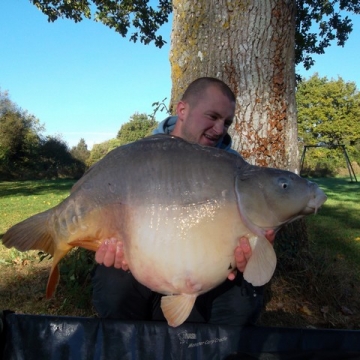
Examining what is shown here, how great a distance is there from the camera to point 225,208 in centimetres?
115

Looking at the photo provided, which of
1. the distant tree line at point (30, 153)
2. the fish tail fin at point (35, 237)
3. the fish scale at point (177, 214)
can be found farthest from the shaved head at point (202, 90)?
the distant tree line at point (30, 153)

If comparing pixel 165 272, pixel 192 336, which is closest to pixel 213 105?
pixel 165 272

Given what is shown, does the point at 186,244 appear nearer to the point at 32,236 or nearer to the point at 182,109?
the point at 32,236

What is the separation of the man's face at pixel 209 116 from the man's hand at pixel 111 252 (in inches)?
22.8

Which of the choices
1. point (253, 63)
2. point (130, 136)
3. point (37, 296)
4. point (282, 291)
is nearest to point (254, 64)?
point (253, 63)

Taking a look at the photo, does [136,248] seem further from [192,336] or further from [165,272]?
[192,336]

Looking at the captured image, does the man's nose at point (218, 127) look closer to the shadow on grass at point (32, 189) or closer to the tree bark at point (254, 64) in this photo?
the tree bark at point (254, 64)

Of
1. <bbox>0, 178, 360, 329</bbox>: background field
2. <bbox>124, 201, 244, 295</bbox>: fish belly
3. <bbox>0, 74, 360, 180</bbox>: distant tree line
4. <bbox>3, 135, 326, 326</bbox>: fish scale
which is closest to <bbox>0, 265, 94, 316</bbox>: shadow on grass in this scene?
<bbox>0, 178, 360, 329</bbox>: background field

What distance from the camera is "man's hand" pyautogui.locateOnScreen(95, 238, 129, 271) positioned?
1252 mm

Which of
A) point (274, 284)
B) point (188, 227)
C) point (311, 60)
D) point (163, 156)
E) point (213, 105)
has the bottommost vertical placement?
point (274, 284)

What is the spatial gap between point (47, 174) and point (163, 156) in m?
22.4

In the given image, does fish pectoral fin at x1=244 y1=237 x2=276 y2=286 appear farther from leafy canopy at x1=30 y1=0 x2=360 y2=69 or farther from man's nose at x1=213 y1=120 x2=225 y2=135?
leafy canopy at x1=30 y1=0 x2=360 y2=69

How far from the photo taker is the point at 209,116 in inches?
65.3

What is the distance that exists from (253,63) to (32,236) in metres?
1.75
